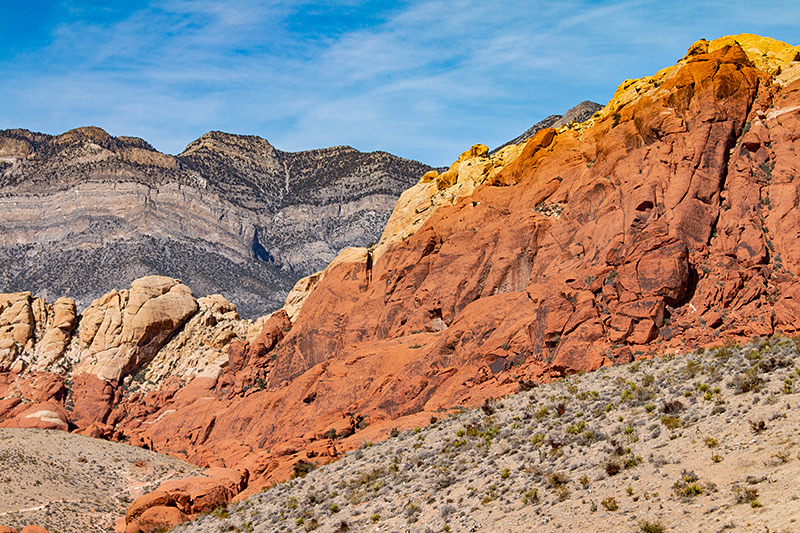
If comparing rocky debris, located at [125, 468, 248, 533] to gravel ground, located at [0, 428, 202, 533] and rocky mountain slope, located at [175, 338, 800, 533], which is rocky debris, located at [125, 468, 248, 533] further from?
gravel ground, located at [0, 428, 202, 533]

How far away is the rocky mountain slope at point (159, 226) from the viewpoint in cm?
14612

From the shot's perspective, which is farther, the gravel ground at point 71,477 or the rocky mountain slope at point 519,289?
the gravel ground at point 71,477

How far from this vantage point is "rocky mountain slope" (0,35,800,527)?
118 ft

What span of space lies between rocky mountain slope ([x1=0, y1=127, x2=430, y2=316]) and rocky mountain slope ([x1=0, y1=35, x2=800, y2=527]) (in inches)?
2609

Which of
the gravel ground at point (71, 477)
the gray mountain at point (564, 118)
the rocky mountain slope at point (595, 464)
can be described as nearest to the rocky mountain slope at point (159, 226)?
the gray mountain at point (564, 118)

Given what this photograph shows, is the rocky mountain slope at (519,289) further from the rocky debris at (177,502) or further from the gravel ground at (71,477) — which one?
the gravel ground at (71,477)

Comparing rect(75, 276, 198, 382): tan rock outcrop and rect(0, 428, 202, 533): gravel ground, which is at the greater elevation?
rect(75, 276, 198, 382): tan rock outcrop

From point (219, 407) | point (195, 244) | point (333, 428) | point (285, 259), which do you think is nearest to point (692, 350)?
point (333, 428)

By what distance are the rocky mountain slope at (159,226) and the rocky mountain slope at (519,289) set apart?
66.3 meters

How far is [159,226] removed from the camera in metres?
166

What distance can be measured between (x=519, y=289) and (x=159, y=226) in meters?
133

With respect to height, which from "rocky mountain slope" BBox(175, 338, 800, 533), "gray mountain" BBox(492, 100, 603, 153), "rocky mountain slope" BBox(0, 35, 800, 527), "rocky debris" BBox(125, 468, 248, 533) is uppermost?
"gray mountain" BBox(492, 100, 603, 153)

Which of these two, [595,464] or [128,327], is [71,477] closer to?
[128,327]

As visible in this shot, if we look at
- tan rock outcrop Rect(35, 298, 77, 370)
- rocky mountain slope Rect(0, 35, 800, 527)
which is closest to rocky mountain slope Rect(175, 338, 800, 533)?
rocky mountain slope Rect(0, 35, 800, 527)
